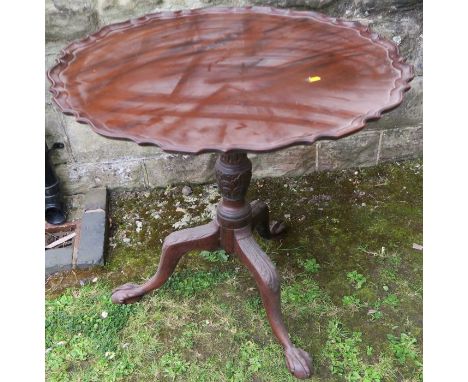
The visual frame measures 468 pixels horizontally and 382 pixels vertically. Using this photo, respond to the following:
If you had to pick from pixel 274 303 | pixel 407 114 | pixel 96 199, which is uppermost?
pixel 407 114

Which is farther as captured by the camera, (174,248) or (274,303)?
(174,248)

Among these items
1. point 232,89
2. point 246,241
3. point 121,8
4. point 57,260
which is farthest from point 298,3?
point 57,260

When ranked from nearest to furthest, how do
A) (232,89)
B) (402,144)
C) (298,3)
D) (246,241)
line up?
1. (232,89)
2. (246,241)
3. (298,3)
4. (402,144)

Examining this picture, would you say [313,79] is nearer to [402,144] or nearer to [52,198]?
[402,144]

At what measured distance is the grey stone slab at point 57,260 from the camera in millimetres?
2254

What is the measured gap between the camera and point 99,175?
8.71 ft

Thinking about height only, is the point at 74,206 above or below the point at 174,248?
below

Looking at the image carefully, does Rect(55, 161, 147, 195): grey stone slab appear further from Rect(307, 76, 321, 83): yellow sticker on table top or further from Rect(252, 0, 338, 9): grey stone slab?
Rect(307, 76, 321, 83): yellow sticker on table top

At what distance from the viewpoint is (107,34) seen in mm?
1839

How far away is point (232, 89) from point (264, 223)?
0.95m

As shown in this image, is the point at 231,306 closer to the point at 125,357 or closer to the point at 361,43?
the point at 125,357

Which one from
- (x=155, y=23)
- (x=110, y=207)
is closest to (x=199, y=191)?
(x=110, y=207)

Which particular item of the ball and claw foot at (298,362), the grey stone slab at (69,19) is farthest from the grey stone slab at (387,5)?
the ball and claw foot at (298,362)

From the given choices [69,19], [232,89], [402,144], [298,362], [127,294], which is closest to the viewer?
[232,89]
